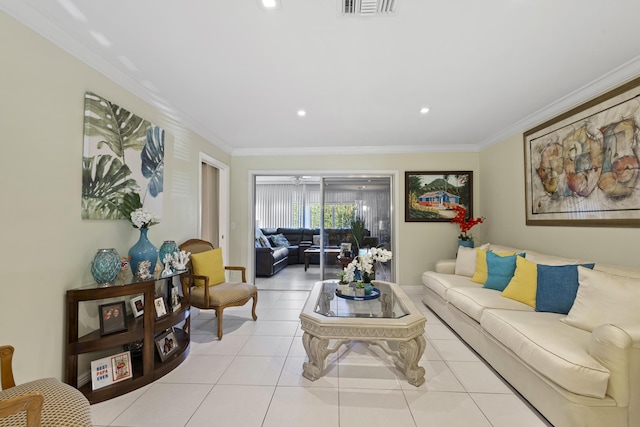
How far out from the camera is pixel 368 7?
5.44 ft

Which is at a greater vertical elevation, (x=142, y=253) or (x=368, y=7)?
(x=368, y=7)

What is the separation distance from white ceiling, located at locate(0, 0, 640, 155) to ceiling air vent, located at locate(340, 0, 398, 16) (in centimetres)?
5

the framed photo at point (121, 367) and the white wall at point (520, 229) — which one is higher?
the white wall at point (520, 229)

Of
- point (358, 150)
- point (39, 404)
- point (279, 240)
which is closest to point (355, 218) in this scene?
point (358, 150)

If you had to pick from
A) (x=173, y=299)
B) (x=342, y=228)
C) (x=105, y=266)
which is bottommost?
(x=173, y=299)

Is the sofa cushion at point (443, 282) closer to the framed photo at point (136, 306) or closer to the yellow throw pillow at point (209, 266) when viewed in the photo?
the yellow throw pillow at point (209, 266)

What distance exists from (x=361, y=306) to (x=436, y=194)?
2.93 m

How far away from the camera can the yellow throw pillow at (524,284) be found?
8.35ft

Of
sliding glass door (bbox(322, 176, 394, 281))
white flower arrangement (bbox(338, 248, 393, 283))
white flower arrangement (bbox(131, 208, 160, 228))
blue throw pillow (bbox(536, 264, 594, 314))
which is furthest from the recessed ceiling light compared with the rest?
sliding glass door (bbox(322, 176, 394, 281))

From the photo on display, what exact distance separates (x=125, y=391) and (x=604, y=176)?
170 inches

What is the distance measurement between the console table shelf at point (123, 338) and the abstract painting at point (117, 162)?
60cm

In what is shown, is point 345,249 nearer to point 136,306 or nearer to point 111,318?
point 136,306

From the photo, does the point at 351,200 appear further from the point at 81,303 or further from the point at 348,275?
the point at 81,303

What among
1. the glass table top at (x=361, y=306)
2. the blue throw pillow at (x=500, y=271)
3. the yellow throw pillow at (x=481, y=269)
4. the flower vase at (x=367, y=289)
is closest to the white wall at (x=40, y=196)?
the glass table top at (x=361, y=306)
